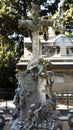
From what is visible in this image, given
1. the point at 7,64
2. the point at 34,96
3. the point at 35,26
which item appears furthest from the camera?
the point at 7,64

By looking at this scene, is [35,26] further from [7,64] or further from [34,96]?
[7,64]

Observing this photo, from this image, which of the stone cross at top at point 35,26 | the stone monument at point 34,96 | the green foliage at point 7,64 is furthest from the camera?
the green foliage at point 7,64

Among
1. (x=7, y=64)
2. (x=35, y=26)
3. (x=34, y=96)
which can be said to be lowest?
(x=7, y=64)

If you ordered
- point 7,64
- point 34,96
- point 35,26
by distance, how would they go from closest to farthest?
point 34,96 < point 35,26 < point 7,64

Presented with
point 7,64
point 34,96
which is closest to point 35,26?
point 34,96

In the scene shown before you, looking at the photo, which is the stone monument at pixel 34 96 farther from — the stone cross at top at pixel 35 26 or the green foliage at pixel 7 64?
the green foliage at pixel 7 64

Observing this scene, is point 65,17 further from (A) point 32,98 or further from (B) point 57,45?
(A) point 32,98

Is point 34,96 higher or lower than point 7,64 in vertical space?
higher

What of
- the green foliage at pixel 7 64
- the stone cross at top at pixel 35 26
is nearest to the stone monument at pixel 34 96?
the stone cross at top at pixel 35 26

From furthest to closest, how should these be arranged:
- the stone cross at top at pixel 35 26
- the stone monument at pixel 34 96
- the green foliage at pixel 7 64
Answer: the green foliage at pixel 7 64, the stone cross at top at pixel 35 26, the stone monument at pixel 34 96

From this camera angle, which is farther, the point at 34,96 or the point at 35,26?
the point at 35,26

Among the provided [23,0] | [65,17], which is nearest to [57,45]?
[65,17]

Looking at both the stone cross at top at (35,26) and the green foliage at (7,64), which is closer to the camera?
the stone cross at top at (35,26)

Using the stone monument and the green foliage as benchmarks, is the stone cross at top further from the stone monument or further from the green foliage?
the green foliage
